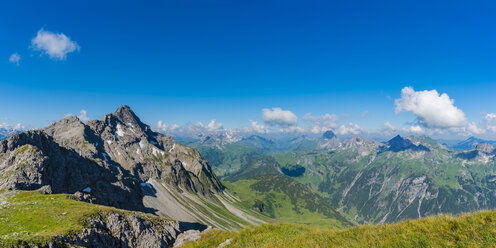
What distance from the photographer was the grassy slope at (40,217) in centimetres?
4328

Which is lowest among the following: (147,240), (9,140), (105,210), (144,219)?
(147,240)

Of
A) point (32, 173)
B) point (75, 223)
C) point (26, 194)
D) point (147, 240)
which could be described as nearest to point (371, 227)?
point (75, 223)

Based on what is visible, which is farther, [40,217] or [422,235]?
[40,217]

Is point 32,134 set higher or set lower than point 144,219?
higher

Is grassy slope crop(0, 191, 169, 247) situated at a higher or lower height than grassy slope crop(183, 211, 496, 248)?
lower

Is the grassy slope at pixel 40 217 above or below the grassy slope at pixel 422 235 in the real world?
below

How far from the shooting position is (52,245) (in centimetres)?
3619

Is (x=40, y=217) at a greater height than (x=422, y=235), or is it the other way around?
(x=422, y=235)

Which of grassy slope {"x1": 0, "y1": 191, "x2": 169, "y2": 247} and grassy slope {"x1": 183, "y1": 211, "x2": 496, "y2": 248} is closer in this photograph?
grassy slope {"x1": 183, "y1": 211, "x2": 496, "y2": 248}

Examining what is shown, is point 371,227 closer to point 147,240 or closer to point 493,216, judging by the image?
point 493,216

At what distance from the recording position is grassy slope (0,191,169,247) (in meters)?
43.3

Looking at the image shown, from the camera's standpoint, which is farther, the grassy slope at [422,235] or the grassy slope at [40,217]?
the grassy slope at [40,217]

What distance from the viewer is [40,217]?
173 feet

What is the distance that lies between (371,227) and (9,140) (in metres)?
170
